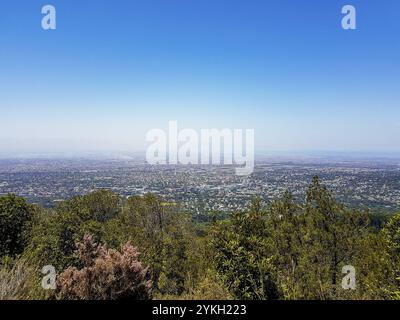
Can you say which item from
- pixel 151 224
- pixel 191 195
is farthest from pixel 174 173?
pixel 151 224

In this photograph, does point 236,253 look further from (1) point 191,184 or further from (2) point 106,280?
(1) point 191,184

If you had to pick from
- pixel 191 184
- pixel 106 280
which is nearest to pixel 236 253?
pixel 106 280

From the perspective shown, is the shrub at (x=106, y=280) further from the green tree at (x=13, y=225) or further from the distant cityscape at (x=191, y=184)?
the distant cityscape at (x=191, y=184)

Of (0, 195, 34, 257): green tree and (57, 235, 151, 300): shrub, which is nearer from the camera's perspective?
(57, 235, 151, 300): shrub

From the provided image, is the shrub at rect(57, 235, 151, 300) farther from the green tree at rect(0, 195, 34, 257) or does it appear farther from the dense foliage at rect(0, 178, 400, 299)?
the green tree at rect(0, 195, 34, 257)

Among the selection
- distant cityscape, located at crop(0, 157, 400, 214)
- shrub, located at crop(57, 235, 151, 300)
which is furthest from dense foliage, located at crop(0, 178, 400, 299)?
distant cityscape, located at crop(0, 157, 400, 214)
